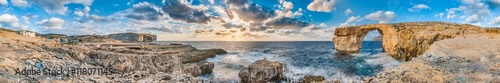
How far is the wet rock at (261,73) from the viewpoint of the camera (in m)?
15.3

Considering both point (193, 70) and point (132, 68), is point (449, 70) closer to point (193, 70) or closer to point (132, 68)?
point (132, 68)

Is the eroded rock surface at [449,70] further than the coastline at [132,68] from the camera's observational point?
Yes

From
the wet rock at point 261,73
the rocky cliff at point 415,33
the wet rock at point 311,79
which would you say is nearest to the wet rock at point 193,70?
the wet rock at point 261,73

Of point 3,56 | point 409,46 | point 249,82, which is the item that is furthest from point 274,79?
point 409,46

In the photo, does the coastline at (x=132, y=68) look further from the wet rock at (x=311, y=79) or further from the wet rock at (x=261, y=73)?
the wet rock at (x=261, y=73)

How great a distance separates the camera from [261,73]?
50.3 feet

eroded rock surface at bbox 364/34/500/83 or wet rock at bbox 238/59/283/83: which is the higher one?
eroded rock surface at bbox 364/34/500/83

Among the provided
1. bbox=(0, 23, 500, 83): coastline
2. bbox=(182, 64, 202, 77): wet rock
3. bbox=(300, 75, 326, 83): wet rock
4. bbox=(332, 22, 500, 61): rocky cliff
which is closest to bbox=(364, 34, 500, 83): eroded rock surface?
bbox=(0, 23, 500, 83): coastline

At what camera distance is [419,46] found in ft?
68.6

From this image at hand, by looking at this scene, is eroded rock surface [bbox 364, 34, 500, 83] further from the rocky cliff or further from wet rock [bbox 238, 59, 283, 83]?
the rocky cliff

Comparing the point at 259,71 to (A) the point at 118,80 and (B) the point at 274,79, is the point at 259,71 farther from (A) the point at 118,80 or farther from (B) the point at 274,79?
(A) the point at 118,80

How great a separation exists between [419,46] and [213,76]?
64.8ft

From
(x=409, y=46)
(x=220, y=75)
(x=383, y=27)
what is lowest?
(x=220, y=75)

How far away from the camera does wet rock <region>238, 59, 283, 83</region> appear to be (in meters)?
15.3
